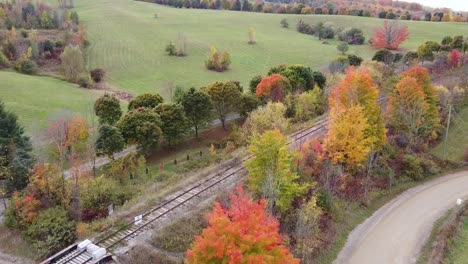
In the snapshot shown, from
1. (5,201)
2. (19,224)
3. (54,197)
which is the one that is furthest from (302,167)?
(5,201)

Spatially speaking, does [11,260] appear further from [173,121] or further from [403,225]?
[403,225]

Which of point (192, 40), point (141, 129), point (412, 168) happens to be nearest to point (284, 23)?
point (192, 40)

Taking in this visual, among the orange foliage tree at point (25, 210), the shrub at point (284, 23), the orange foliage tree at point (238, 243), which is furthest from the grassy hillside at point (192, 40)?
the orange foliage tree at point (238, 243)

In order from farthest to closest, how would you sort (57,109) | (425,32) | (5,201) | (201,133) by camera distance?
(425,32), (57,109), (201,133), (5,201)

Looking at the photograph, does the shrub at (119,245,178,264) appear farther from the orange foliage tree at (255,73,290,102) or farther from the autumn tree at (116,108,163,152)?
the orange foliage tree at (255,73,290,102)

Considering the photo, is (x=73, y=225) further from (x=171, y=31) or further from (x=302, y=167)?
(x=171, y=31)

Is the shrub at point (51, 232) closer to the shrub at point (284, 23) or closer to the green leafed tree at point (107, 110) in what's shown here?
the green leafed tree at point (107, 110)

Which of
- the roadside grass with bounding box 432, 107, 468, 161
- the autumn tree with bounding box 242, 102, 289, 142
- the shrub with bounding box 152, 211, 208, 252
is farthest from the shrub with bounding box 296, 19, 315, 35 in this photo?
the shrub with bounding box 152, 211, 208, 252
